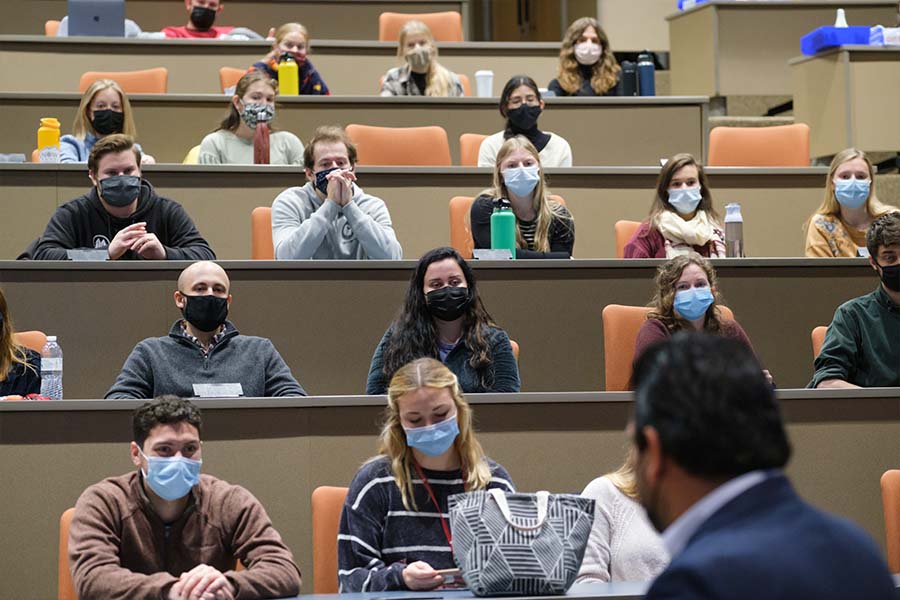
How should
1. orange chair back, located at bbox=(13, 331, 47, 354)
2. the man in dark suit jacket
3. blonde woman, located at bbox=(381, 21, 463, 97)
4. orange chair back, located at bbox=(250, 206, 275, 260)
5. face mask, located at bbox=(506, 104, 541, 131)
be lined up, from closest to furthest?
the man in dark suit jacket → orange chair back, located at bbox=(13, 331, 47, 354) → orange chair back, located at bbox=(250, 206, 275, 260) → face mask, located at bbox=(506, 104, 541, 131) → blonde woman, located at bbox=(381, 21, 463, 97)

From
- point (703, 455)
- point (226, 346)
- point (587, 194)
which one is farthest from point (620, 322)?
point (703, 455)

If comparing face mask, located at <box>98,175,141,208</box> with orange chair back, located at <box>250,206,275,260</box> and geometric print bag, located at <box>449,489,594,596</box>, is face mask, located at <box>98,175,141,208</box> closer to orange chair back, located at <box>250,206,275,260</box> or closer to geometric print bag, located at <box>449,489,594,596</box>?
orange chair back, located at <box>250,206,275,260</box>

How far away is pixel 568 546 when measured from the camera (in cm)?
279

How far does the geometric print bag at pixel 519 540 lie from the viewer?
107 inches

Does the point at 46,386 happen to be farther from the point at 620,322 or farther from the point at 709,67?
the point at 709,67

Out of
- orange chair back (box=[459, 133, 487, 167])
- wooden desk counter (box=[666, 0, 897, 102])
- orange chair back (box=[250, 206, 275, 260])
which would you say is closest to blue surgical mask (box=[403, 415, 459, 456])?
orange chair back (box=[250, 206, 275, 260])

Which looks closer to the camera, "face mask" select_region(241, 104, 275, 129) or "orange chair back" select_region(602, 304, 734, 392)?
"orange chair back" select_region(602, 304, 734, 392)

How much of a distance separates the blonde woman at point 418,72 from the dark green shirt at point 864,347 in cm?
309

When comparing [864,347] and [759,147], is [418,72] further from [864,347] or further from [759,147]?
[864,347]

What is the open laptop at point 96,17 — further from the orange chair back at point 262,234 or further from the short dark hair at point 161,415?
the short dark hair at point 161,415

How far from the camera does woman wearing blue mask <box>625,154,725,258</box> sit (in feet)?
16.9

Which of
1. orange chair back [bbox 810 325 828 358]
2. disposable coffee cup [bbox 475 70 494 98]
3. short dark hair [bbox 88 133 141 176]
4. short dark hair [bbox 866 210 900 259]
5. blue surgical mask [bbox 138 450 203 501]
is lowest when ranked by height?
blue surgical mask [bbox 138 450 203 501]

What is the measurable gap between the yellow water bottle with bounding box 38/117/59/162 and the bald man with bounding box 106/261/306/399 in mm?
1958

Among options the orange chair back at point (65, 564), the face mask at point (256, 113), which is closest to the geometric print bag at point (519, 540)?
the orange chair back at point (65, 564)
